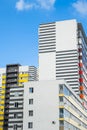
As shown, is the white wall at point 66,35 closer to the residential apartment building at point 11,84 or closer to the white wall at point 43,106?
the residential apartment building at point 11,84

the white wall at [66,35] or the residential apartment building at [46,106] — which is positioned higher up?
the white wall at [66,35]

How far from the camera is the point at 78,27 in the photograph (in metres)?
157

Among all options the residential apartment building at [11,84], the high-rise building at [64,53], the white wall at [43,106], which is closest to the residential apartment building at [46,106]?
the white wall at [43,106]

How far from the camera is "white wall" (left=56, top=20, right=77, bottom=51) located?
507 ft

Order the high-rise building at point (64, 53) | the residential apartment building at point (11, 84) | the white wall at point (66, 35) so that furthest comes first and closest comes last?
the white wall at point (66, 35) < the high-rise building at point (64, 53) < the residential apartment building at point (11, 84)

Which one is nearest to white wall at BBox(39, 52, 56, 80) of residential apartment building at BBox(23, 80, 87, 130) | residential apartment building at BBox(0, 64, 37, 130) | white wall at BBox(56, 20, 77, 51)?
white wall at BBox(56, 20, 77, 51)

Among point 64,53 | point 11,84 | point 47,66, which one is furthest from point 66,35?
point 11,84

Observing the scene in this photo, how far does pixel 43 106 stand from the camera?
90.2 metres

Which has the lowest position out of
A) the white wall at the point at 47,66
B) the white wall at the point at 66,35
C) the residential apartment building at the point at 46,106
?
the residential apartment building at the point at 46,106

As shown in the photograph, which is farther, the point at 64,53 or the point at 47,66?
the point at 47,66

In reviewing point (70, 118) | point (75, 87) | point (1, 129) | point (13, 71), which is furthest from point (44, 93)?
point (13, 71)

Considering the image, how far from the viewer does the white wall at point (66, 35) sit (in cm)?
15462

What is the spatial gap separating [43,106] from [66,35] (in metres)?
71.8

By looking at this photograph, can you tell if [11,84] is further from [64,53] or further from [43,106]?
[43,106]
